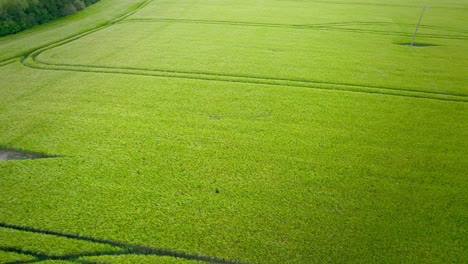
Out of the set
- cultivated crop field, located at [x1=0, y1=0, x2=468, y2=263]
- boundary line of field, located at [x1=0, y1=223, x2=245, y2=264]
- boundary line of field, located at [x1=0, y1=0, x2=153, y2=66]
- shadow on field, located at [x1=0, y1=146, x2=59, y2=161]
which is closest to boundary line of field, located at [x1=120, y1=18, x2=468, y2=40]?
boundary line of field, located at [x1=0, y1=0, x2=153, y2=66]

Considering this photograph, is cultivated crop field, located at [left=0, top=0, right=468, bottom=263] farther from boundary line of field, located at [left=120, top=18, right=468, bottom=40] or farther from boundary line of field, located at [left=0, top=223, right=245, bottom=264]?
boundary line of field, located at [left=120, top=18, right=468, bottom=40]

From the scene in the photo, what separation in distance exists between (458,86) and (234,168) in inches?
369

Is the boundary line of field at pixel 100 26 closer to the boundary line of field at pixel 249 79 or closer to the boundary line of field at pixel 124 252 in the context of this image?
the boundary line of field at pixel 249 79

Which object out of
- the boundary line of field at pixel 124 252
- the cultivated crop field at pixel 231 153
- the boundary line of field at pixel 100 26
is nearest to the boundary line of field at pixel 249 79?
the cultivated crop field at pixel 231 153

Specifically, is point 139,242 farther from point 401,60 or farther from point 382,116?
point 401,60

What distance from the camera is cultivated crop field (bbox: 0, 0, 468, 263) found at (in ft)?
15.5

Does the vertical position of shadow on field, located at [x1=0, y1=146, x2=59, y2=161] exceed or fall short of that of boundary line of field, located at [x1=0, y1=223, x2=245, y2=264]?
it exceeds it

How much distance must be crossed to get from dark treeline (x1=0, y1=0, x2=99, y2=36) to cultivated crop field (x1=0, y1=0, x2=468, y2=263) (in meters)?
2.94

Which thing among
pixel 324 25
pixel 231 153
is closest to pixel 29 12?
pixel 231 153

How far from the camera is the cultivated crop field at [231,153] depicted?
4.71 meters

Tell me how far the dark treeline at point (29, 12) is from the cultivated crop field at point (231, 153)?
116 inches

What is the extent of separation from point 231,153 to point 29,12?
1730cm

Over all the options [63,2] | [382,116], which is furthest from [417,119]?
[63,2]

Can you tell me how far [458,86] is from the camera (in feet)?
34.4
